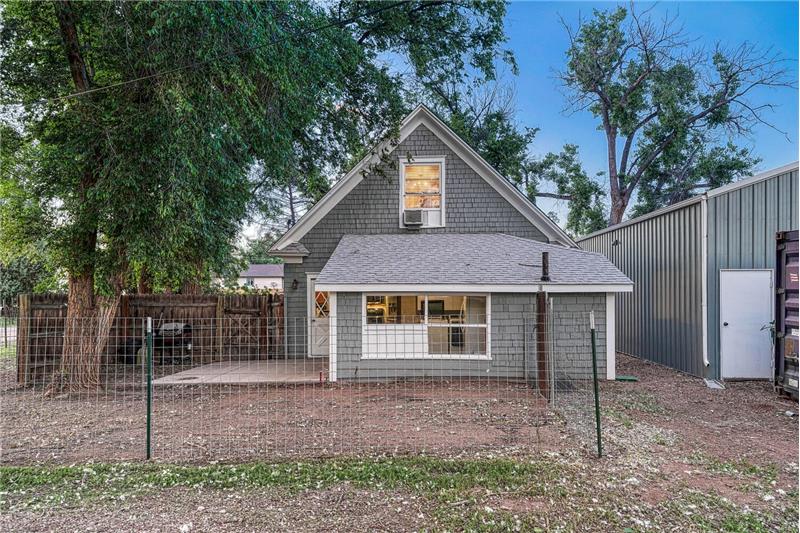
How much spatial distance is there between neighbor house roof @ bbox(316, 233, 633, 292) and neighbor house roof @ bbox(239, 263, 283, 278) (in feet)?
99.9

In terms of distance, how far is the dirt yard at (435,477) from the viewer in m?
3.30

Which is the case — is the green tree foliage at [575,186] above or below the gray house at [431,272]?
above

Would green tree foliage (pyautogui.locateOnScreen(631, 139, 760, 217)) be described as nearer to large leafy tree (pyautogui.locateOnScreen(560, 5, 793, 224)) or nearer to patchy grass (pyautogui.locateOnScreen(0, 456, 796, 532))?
large leafy tree (pyautogui.locateOnScreen(560, 5, 793, 224))

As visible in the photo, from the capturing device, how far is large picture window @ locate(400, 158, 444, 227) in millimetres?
11086

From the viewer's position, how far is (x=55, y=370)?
25.8 feet

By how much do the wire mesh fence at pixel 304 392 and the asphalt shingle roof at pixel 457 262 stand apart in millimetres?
902

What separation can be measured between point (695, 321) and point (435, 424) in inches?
242

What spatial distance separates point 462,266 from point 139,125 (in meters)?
6.29

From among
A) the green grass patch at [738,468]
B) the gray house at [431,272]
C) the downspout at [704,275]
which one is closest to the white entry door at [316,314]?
the gray house at [431,272]

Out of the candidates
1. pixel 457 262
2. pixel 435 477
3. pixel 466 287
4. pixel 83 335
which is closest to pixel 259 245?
pixel 83 335

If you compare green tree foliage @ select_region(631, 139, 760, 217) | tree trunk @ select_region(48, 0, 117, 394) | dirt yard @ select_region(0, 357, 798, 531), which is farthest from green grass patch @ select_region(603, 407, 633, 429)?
green tree foliage @ select_region(631, 139, 760, 217)

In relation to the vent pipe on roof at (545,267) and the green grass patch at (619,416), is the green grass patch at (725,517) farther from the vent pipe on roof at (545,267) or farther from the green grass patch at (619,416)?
the vent pipe on roof at (545,267)

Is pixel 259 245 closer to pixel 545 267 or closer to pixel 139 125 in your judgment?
pixel 139 125

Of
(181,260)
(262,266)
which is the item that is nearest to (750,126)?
(181,260)
